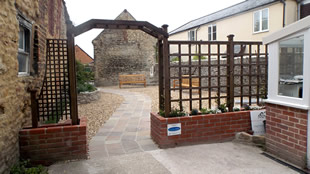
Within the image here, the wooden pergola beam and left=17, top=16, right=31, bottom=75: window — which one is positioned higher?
the wooden pergola beam

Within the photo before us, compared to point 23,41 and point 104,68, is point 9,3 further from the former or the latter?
point 104,68

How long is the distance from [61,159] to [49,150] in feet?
0.76

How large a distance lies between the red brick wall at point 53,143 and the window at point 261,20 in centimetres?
1309

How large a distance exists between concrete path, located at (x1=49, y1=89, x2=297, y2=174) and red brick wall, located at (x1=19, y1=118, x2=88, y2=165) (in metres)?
0.17

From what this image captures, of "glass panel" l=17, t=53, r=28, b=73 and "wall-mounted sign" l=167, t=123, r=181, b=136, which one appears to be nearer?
"glass panel" l=17, t=53, r=28, b=73

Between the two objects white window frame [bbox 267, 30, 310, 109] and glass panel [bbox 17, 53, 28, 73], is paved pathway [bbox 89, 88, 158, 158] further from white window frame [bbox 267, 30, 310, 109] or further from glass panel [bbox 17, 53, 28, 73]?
white window frame [bbox 267, 30, 310, 109]

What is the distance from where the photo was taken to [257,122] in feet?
14.2

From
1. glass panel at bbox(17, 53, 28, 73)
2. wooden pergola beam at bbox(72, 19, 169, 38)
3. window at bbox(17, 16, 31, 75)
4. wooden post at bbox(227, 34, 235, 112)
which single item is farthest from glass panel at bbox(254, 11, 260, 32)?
glass panel at bbox(17, 53, 28, 73)

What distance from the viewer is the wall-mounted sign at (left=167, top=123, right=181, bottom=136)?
3810 millimetres

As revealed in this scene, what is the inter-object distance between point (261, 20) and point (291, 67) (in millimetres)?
11515

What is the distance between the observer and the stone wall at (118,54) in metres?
18.6

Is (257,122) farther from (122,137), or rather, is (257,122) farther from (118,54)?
(118,54)

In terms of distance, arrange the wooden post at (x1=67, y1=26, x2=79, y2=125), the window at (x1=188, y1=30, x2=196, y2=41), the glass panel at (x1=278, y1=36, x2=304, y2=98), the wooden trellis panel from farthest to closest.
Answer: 1. the window at (x1=188, y1=30, x2=196, y2=41)
2. the wooden trellis panel
3. the wooden post at (x1=67, y1=26, x2=79, y2=125)
4. the glass panel at (x1=278, y1=36, x2=304, y2=98)

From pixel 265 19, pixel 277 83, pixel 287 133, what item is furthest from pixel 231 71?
pixel 265 19
